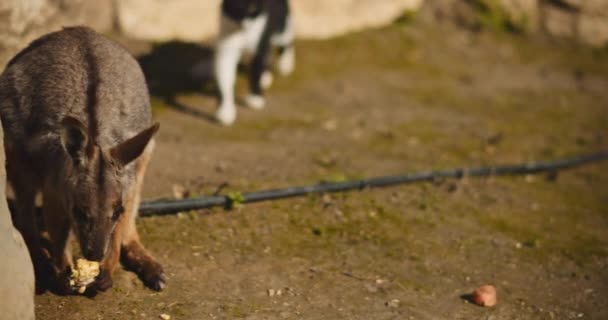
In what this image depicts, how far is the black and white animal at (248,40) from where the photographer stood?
8812mm

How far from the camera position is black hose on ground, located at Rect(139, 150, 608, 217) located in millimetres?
6372

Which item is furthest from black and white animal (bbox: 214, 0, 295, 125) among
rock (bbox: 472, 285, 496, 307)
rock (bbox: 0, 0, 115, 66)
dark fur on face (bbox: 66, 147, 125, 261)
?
dark fur on face (bbox: 66, 147, 125, 261)

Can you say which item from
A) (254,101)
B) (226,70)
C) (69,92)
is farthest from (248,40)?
(69,92)

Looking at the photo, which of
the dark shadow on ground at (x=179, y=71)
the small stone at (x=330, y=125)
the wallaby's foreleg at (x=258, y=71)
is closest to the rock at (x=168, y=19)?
the dark shadow on ground at (x=179, y=71)

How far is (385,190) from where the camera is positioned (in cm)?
753

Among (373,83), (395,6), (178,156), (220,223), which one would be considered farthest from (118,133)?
(395,6)

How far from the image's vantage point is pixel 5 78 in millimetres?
5488

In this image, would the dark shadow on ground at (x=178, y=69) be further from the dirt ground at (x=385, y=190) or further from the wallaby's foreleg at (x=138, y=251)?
the wallaby's foreleg at (x=138, y=251)

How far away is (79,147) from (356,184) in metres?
2.98

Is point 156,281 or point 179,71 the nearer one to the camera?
point 156,281

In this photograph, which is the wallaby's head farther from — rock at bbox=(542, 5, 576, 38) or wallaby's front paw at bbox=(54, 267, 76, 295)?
rock at bbox=(542, 5, 576, 38)

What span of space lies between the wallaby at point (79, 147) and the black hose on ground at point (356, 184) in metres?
0.63

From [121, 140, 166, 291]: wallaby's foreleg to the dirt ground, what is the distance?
3.3 inches

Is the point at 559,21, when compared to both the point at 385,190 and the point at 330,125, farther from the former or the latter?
the point at 385,190
